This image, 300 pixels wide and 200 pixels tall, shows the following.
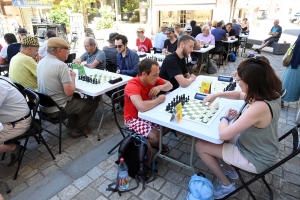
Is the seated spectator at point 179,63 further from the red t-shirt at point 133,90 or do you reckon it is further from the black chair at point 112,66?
the black chair at point 112,66

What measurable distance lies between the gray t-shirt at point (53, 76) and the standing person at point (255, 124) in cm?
204

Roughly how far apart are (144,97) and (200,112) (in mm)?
703

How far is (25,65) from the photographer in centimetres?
288

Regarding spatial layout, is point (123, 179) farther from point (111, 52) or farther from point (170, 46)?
Answer: point (170, 46)

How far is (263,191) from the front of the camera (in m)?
2.09

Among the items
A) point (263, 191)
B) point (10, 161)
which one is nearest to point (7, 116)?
point (10, 161)

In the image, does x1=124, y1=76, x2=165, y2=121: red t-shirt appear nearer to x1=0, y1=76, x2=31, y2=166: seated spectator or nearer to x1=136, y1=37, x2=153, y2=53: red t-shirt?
x1=0, y1=76, x2=31, y2=166: seated spectator

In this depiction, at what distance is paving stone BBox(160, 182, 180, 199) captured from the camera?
6.82ft

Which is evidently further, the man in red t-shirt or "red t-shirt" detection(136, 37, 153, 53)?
"red t-shirt" detection(136, 37, 153, 53)

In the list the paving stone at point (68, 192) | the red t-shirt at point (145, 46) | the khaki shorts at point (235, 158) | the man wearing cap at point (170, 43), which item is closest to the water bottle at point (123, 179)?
the paving stone at point (68, 192)

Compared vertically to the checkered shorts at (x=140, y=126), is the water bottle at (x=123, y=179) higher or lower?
lower

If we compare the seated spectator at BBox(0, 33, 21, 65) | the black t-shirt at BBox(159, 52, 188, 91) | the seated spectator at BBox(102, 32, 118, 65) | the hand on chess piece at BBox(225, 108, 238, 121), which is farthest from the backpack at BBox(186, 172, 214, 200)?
the seated spectator at BBox(0, 33, 21, 65)

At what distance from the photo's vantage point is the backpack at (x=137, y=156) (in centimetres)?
207

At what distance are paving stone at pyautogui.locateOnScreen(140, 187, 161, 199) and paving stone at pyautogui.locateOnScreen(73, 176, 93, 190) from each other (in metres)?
0.65
